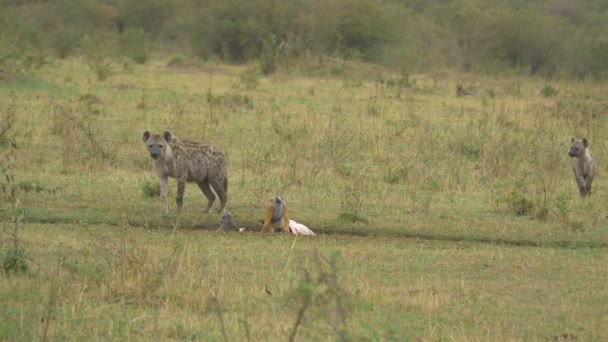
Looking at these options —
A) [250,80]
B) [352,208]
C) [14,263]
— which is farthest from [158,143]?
[250,80]

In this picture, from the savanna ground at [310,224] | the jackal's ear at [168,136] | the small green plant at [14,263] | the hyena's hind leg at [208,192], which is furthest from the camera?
the hyena's hind leg at [208,192]

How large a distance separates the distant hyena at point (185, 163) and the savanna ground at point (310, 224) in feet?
1.00

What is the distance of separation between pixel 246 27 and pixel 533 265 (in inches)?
995

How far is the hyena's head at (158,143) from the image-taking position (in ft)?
36.2

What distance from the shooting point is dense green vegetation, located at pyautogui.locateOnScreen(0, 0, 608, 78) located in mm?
31500

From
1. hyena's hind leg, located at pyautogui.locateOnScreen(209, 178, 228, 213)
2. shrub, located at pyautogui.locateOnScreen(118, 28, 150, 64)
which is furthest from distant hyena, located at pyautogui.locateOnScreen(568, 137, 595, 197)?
shrub, located at pyautogui.locateOnScreen(118, 28, 150, 64)

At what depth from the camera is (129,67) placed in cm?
2802

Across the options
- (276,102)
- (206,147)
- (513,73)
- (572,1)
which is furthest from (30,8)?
(206,147)

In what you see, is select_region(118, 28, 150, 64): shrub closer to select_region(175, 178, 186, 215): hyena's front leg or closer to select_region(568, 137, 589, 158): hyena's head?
select_region(568, 137, 589, 158): hyena's head

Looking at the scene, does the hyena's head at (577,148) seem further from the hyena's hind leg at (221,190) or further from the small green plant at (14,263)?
the small green plant at (14,263)

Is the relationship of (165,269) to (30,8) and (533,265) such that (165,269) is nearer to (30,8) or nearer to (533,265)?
(533,265)

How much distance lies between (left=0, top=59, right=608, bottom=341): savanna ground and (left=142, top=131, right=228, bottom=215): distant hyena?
1.00 ft

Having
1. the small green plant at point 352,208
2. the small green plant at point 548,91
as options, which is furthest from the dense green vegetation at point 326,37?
the small green plant at point 352,208

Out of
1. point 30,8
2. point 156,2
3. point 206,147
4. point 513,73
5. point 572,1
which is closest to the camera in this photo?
point 206,147
